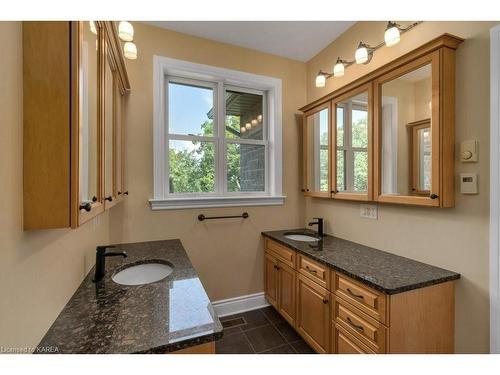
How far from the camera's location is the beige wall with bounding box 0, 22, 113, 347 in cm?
58

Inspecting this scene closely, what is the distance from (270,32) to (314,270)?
2164 millimetres

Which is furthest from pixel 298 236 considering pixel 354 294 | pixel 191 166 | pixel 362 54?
pixel 362 54

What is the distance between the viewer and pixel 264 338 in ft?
6.46

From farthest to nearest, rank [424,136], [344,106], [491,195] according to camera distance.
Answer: [344,106] → [424,136] → [491,195]

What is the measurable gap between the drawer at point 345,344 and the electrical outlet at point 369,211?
0.88 meters

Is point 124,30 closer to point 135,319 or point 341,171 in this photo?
point 135,319

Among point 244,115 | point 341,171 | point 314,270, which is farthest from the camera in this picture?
point 244,115

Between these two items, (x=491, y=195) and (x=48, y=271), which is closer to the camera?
(x=48, y=271)

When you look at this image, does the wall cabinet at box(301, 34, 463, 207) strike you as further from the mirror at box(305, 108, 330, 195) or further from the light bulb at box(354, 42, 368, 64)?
the light bulb at box(354, 42, 368, 64)

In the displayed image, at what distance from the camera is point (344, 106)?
2059 millimetres
